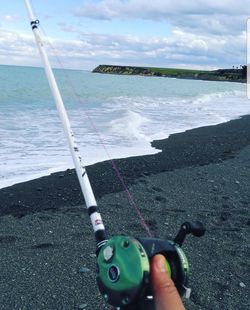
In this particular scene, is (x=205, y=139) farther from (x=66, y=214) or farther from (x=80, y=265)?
(x=80, y=265)

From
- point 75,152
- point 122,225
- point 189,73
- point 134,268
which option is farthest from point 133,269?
point 189,73

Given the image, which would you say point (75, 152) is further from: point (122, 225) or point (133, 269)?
point (122, 225)

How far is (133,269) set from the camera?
78.0 inches

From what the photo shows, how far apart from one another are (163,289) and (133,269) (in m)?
0.17

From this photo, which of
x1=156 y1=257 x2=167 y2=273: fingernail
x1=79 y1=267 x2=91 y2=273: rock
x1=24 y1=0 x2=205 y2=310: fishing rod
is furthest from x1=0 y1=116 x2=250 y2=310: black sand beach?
x1=156 y1=257 x2=167 y2=273: fingernail

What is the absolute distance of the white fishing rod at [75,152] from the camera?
3.16 metres

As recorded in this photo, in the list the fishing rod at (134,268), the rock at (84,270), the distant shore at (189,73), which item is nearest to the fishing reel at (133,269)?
the fishing rod at (134,268)

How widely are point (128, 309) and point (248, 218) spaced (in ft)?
15.7

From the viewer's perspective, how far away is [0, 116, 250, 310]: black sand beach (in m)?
4.25

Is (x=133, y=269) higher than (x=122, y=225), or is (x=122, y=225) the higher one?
(x=133, y=269)

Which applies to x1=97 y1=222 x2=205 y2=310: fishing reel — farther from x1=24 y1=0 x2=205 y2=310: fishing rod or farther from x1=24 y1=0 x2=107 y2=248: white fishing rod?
x1=24 y1=0 x2=107 y2=248: white fishing rod

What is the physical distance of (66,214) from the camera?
6430mm

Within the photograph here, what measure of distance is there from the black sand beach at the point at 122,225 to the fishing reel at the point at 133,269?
6.79 ft

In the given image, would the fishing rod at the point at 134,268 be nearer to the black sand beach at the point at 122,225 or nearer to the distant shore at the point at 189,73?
the black sand beach at the point at 122,225
